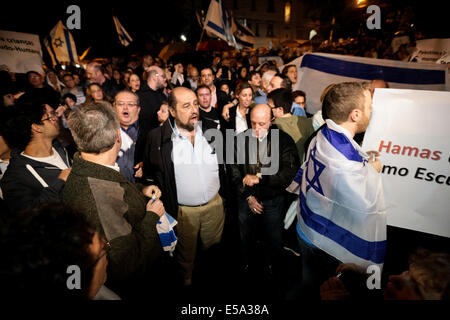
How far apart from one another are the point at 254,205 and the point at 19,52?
634 centimetres

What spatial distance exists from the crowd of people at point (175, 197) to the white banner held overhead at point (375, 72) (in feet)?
5.75

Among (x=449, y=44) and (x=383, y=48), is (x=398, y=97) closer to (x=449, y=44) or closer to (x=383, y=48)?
(x=449, y=44)

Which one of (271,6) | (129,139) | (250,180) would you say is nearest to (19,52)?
(129,139)

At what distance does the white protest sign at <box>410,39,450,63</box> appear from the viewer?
4641mm

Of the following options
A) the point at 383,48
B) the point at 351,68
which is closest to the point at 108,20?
the point at 383,48

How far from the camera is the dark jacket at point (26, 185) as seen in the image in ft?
5.99

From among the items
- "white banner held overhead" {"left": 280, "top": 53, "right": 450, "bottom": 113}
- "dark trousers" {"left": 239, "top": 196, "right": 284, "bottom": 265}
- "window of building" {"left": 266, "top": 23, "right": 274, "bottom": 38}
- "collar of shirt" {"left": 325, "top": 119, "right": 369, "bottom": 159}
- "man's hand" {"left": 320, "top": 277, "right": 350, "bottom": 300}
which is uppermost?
"window of building" {"left": 266, "top": 23, "right": 274, "bottom": 38}

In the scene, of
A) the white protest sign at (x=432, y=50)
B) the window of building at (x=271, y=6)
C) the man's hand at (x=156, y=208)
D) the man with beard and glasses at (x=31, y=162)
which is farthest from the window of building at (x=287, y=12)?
the man's hand at (x=156, y=208)

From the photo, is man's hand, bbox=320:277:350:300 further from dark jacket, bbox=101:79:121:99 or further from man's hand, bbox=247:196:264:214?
dark jacket, bbox=101:79:121:99

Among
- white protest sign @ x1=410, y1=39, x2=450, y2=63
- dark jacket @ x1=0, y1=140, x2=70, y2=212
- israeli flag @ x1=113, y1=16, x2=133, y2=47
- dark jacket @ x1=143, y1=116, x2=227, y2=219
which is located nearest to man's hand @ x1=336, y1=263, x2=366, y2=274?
dark jacket @ x1=143, y1=116, x2=227, y2=219

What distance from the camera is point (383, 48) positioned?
1145 cm

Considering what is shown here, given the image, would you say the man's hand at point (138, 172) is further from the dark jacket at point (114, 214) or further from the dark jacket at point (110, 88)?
the dark jacket at point (110, 88)
